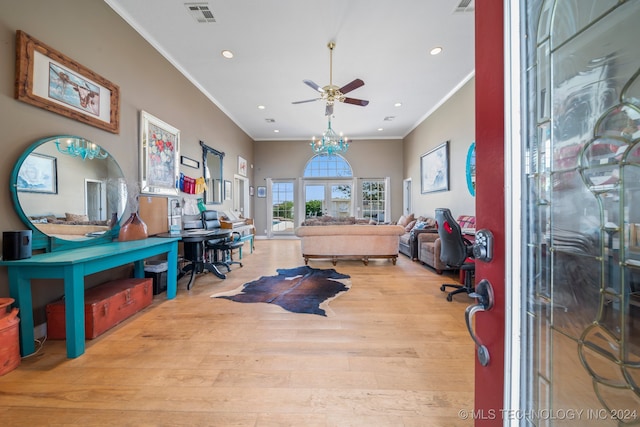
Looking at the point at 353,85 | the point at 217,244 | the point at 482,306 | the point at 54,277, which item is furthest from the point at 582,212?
the point at 217,244

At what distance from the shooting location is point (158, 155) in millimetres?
3498

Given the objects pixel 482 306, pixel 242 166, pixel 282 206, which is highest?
pixel 242 166

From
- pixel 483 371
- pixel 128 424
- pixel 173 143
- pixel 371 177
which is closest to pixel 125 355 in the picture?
pixel 128 424

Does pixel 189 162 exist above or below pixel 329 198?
above

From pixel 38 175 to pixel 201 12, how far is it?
2456 mm

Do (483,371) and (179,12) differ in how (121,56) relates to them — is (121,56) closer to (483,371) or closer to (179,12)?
(179,12)

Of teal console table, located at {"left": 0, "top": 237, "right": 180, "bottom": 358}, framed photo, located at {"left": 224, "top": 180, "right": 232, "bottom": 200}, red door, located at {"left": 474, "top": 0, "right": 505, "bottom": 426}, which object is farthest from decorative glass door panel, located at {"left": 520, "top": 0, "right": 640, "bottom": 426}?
framed photo, located at {"left": 224, "top": 180, "right": 232, "bottom": 200}

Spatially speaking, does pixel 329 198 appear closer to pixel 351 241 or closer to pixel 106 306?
Answer: pixel 351 241

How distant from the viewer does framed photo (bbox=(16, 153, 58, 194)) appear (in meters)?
1.93

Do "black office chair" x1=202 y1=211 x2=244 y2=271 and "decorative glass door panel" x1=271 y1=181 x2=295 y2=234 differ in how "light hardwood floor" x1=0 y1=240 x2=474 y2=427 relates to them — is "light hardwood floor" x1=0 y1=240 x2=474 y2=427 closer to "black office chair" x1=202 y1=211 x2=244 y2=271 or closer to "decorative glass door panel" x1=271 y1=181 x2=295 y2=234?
"black office chair" x1=202 y1=211 x2=244 y2=271

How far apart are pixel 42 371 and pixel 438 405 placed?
253cm

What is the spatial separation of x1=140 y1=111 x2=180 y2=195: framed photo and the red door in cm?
376

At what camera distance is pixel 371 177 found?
8211 millimetres

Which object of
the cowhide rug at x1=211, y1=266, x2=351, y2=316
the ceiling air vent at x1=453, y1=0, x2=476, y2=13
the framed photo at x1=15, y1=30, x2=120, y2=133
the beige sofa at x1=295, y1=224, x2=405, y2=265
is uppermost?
the ceiling air vent at x1=453, y1=0, x2=476, y2=13
